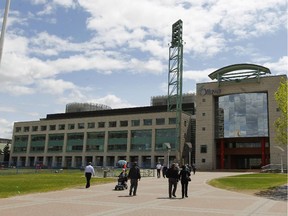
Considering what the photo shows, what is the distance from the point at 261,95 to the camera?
82.5 meters

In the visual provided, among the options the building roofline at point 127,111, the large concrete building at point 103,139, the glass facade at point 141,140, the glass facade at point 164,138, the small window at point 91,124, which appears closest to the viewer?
the glass facade at point 164,138

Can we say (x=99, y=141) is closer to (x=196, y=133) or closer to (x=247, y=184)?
(x=196, y=133)

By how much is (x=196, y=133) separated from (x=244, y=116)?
13066 mm

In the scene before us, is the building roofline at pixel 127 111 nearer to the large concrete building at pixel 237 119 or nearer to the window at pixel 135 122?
the window at pixel 135 122

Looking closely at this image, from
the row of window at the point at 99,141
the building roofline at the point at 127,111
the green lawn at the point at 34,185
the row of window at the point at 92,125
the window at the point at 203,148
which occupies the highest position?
the building roofline at the point at 127,111

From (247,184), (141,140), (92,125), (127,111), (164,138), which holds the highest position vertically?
(127,111)

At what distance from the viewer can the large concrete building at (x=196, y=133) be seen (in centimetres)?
8138

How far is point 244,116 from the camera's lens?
269ft

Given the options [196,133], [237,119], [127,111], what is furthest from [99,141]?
[237,119]

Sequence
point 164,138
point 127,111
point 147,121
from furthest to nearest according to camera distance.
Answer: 1. point 127,111
2. point 147,121
3. point 164,138

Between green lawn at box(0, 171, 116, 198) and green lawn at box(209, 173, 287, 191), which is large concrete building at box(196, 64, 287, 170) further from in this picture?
green lawn at box(0, 171, 116, 198)

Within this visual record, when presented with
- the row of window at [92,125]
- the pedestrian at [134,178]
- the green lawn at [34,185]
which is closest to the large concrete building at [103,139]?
the row of window at [92,125]

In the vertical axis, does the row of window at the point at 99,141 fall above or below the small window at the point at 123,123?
below

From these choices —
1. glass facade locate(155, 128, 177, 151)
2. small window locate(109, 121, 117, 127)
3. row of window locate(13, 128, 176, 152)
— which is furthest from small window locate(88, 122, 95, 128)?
glass facade locate(155, 128, 177, 151)
